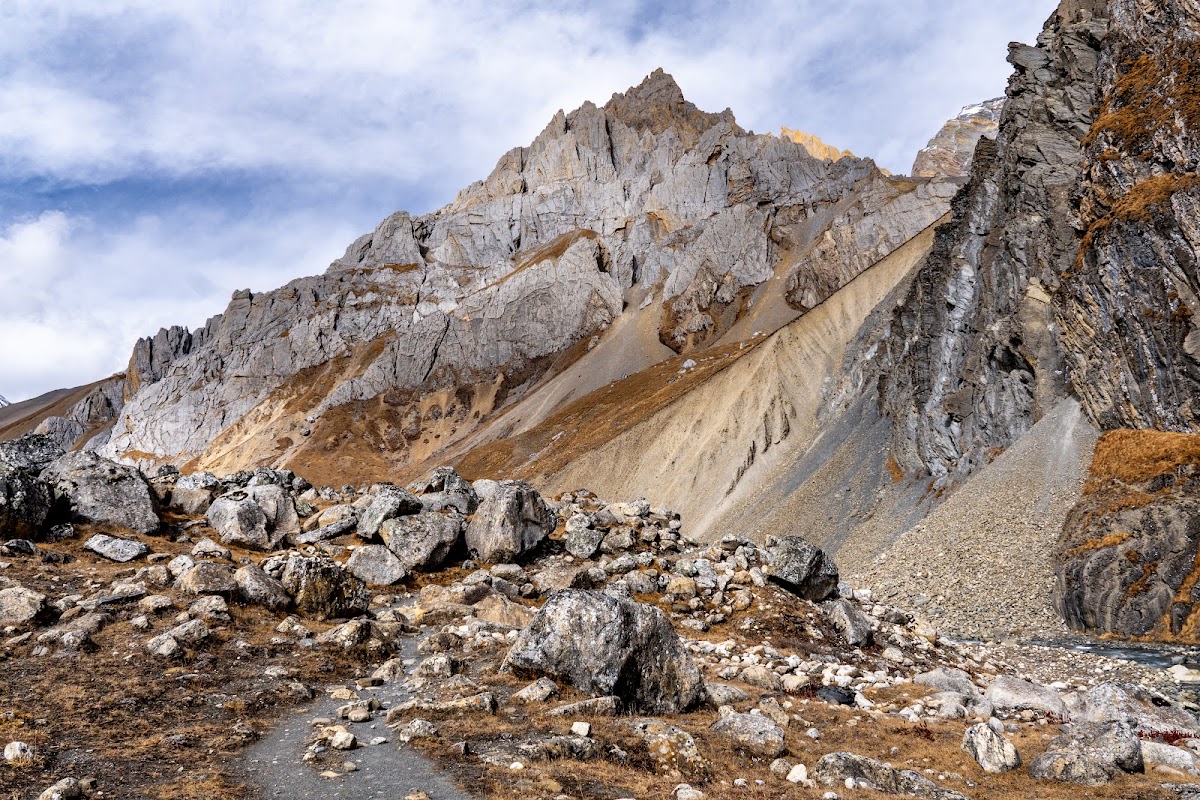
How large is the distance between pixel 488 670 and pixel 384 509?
1356cm

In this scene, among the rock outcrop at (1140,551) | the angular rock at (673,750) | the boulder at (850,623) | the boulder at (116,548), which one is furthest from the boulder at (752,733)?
the rock outcrop at (1140,551)

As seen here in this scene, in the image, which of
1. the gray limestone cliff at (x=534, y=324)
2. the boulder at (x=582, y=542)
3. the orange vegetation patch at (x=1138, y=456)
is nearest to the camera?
the boulder at (x=582, y=542)

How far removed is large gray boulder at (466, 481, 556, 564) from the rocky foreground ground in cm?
11

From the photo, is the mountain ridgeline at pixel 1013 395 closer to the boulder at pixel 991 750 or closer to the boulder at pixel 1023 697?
the boulder at pixel 1023 697

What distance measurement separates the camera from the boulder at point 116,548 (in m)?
23.3

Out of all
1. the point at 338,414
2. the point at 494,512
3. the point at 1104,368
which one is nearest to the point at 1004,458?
the point at 1104,368

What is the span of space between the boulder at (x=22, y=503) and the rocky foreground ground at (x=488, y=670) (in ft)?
0.30

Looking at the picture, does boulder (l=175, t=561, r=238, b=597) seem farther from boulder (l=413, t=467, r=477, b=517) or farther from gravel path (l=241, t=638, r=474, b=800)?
boulder (l=413, t=467, r=477, b=517)

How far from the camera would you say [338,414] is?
173875 millimetres

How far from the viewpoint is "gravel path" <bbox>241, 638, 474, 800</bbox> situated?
10.0 meters

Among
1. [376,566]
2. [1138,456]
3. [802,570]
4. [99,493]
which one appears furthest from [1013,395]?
[99,493]

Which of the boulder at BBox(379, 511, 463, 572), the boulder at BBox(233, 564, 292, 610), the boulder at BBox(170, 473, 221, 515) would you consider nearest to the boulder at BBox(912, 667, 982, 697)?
the boulder at BBox(379, 511, 463, 572)

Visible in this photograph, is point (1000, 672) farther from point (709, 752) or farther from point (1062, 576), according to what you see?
point (709, 752)

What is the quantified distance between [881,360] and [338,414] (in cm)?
13764
